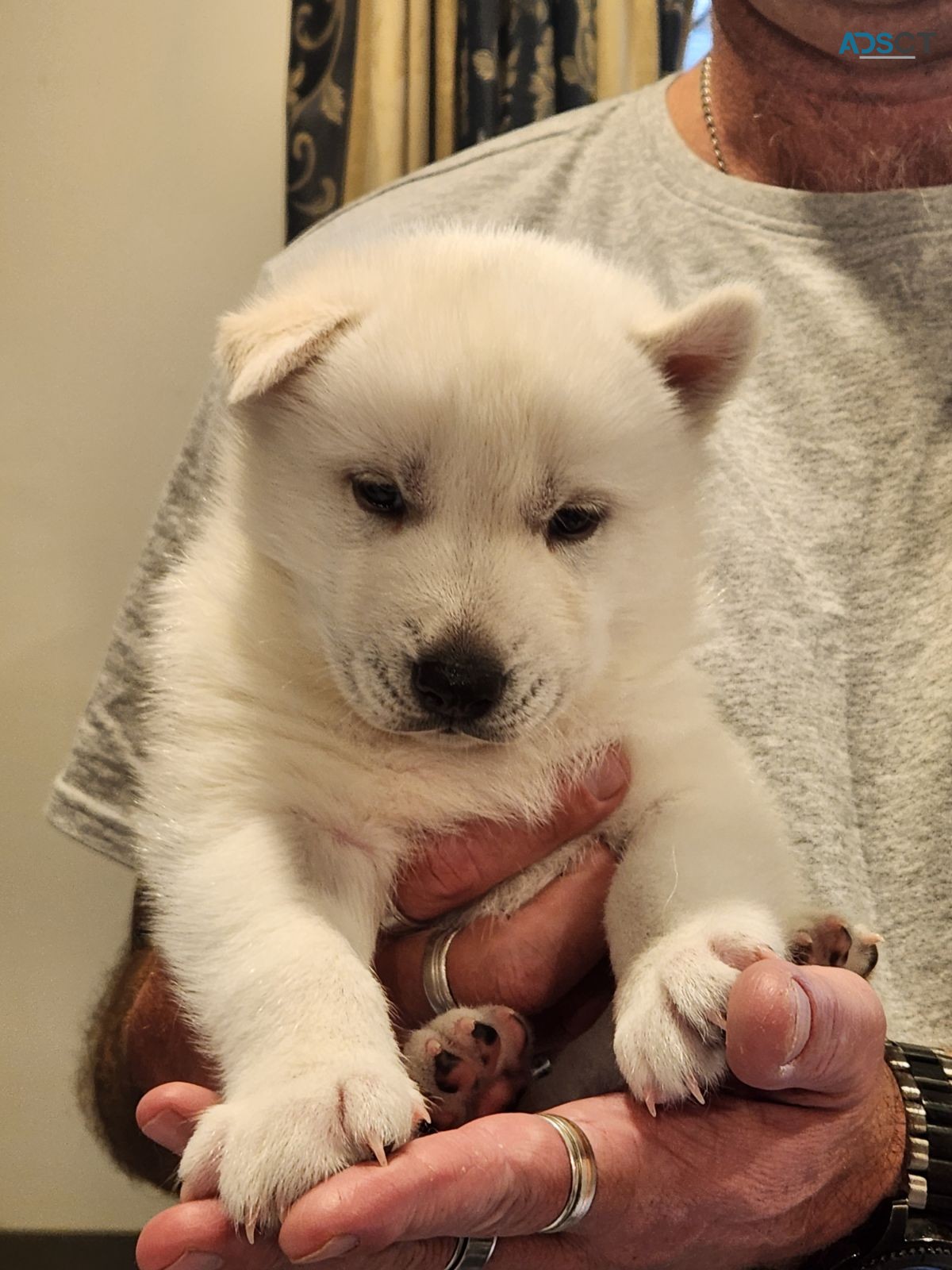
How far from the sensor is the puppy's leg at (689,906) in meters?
1.00

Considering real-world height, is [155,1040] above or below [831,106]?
below

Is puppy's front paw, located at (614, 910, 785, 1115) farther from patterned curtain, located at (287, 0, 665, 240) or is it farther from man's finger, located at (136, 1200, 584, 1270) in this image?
patterned curtain, located at (287, 0, 665, 240)

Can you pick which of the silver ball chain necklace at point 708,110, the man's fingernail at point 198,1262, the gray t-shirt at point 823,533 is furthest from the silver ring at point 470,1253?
the silver ball chain necklace at point 708,110

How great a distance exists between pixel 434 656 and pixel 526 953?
0.46 m

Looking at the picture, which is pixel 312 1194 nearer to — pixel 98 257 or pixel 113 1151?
pixel 113 1151

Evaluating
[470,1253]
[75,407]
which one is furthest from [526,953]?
[75,407]

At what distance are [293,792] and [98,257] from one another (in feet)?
8.02

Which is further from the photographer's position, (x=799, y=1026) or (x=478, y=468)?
(x=478, y=468)

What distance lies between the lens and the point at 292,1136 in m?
0.86

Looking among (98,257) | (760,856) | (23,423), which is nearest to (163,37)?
(98,257)

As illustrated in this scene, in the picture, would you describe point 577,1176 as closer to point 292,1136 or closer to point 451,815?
point 292,1136

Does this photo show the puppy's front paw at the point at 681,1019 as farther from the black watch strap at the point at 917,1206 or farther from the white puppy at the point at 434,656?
the black watch strap at the point at 917,1206

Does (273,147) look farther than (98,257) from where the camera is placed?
Yes

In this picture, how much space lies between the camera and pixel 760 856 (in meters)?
1.24
